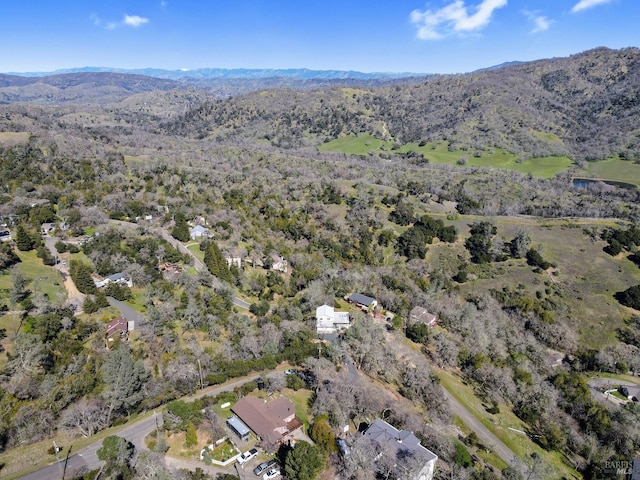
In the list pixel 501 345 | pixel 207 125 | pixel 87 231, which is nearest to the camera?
pixel 501 345

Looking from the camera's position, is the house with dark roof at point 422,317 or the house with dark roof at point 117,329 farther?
the house with dark roof at point 422,317

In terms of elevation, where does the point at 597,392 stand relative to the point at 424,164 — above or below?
below

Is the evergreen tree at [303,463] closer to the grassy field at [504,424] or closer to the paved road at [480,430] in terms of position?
the paved road at [480,430]

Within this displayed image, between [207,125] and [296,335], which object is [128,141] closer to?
[207,125]

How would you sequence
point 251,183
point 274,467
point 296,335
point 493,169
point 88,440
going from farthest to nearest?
point 493,169
point 251,183
point 296,335
point 88,440
point 274,467

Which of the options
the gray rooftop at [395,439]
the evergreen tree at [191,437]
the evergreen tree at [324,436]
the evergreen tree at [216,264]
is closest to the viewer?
the gray rooftop at [395,439]

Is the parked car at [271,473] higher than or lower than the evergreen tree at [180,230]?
lower

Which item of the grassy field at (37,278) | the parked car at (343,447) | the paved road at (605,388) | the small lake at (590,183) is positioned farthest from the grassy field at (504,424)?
the small lake at (590,183)

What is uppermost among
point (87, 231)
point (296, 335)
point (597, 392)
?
point (87, 231)

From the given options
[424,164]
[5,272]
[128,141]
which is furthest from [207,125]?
[5,272]
